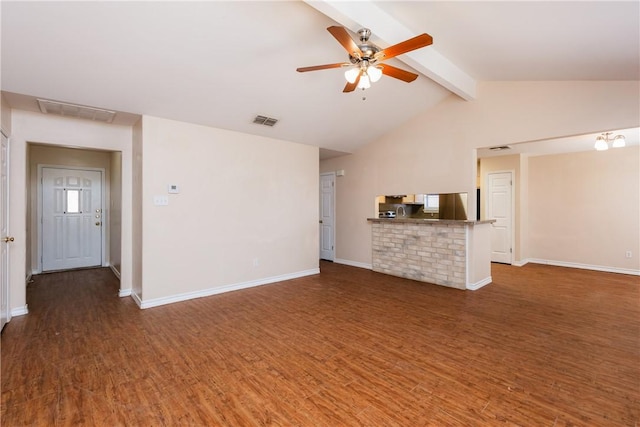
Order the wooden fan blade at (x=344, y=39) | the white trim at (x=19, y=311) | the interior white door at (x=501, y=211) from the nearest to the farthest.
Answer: the wooden fan blade at (x=344, y=39) → the white trim at (x=19, y=311) → the interior white door at (x=501, y=211)

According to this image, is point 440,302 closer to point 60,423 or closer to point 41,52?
point 60,423

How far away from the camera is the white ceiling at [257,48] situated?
7.91 ft

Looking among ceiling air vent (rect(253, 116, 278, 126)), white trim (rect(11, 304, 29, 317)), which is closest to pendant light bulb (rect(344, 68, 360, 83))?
ceiling air vent (rect(253, 116, 278, 126))

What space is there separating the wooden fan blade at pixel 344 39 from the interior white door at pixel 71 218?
622 centimetres

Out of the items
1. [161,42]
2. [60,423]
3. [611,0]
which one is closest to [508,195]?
[611,0]

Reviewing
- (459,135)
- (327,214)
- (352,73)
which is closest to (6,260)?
(352,73)

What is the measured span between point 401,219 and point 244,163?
3.01m

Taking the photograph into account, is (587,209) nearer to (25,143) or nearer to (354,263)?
(354,263)

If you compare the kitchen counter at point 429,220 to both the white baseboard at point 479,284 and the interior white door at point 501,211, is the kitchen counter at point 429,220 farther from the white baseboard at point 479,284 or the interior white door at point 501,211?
the interior white door at point 501,211

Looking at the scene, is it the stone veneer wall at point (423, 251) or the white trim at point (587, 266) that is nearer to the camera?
the stone veneer wall at point (423, 251)

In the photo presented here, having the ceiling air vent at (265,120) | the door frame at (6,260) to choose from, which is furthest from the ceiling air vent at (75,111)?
the ceiling air vent at (265,120)

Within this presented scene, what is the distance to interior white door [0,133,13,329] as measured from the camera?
309 cm

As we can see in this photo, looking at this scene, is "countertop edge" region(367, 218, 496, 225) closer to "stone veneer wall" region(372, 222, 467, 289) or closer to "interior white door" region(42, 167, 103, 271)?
"stone veneer wall" region(372, 222, 467, 289)

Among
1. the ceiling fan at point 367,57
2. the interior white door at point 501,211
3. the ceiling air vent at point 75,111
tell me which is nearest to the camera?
the ceiling fan at point 367,57
